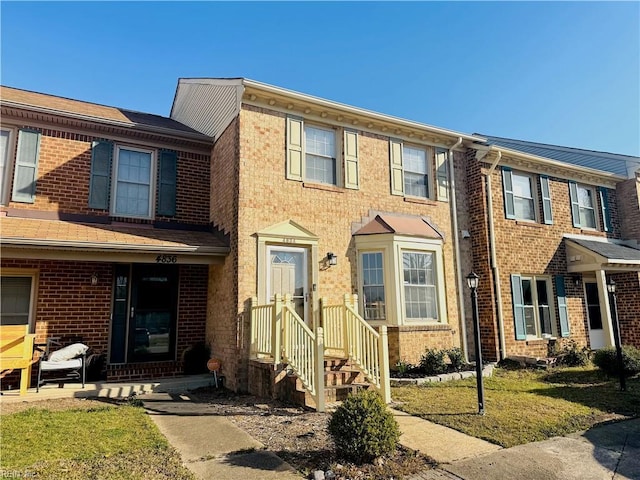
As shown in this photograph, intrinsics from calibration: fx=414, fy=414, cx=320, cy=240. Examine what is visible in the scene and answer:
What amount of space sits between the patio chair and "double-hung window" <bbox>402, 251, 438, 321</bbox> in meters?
6.91

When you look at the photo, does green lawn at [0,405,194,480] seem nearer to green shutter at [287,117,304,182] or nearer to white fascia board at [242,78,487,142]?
green shutter at [287,117,304,182]

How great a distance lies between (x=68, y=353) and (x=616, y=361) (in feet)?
37.6

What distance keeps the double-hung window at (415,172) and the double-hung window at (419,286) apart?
6.21ft

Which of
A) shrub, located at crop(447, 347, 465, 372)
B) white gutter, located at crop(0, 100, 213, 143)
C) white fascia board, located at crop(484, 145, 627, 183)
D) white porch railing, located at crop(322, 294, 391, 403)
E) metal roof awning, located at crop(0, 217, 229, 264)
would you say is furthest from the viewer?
white fascia board, located at crop(484, 145, 627, 183)

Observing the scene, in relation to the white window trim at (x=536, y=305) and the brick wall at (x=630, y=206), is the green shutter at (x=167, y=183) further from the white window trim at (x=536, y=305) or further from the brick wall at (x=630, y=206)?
the brick wall at (x=630, y=206)

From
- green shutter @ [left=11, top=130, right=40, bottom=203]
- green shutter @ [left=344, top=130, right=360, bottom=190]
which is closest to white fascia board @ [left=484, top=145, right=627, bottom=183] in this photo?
green shutter @ [left=344, top=130, right=360, bottom=190]

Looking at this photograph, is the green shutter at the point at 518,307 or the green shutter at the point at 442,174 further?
the green shutter at the point at 442,174

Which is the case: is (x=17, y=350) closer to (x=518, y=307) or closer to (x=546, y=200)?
(x=518, y=307)

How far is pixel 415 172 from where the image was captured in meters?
11.4

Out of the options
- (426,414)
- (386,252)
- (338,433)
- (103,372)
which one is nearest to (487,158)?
(386,252)

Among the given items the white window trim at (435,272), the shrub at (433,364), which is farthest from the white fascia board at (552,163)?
the shrub at (433,364)

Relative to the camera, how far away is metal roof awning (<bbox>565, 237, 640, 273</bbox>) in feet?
40.0

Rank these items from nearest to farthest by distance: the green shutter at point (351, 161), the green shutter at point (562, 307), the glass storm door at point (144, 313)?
the glass storm door at point (144, 313)
the green shutter at point (351, 161)
the green shutter at point (562, 307)

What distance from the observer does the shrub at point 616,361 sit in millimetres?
9234
